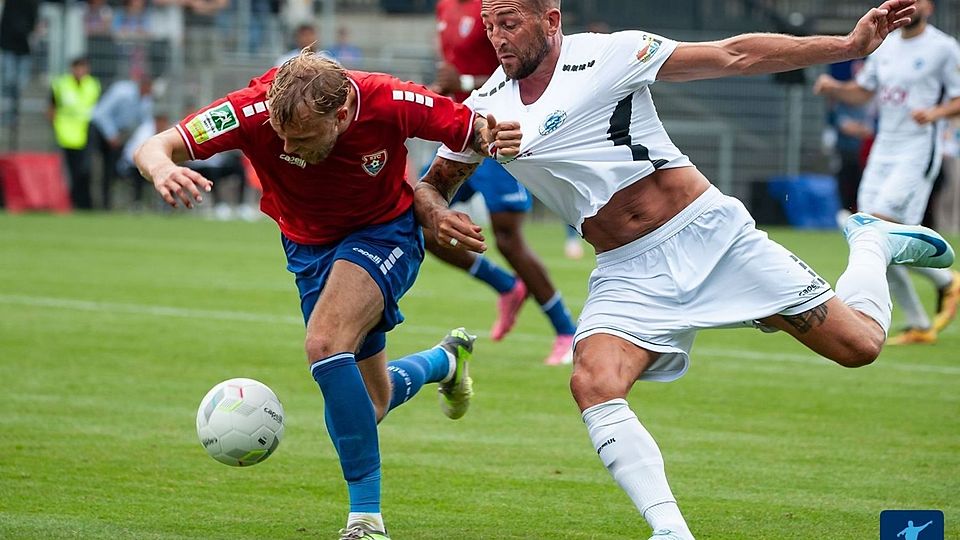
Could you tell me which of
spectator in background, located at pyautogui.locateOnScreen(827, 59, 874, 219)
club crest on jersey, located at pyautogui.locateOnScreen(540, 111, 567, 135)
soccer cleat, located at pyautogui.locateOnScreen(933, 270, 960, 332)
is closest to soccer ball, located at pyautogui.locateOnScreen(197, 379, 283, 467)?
club crest on jersey, located at pyautogui.locateOnScreen(540, 111, 567, 135)

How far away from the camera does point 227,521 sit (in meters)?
6.04

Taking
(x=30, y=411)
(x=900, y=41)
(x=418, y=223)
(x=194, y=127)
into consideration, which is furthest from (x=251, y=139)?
(x=900, y=41)

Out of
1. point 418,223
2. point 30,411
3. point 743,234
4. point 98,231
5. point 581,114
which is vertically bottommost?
point 98,231

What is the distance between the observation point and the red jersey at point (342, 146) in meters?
5.83

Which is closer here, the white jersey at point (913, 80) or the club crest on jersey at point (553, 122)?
the club crest on jersey at point (553, 122)

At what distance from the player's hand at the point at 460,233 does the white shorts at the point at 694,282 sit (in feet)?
1.65

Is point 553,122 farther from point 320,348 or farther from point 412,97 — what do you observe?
point 320,348

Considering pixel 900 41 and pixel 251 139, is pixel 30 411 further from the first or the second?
pixel 900 41

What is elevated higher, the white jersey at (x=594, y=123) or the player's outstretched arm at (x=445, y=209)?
the white jersey at (x=594, y=123)

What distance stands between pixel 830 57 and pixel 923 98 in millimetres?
6994

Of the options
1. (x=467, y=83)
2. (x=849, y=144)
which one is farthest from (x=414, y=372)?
(x=849, y=144)

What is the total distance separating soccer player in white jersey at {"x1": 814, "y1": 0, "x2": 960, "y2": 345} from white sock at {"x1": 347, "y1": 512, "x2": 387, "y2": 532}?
23.6 feet

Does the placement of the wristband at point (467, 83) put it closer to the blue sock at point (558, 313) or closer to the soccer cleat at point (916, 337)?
the blue sock at point (558, 313)

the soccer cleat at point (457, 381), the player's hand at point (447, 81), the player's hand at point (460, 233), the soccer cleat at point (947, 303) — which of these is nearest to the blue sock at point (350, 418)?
the player's hand at point (460, 233)
